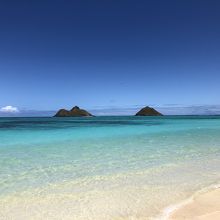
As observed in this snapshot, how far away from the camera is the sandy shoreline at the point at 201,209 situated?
15.5 feet

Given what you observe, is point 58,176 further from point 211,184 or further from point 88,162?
point 211,184

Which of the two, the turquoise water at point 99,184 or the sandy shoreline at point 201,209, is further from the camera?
the turquoise water at point 99,184

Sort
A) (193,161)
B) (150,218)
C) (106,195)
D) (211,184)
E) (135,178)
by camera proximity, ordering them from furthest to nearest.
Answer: (193,161) → (135,178) → (211,184) → (106,195) → (150,218)

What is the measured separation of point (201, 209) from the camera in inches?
204

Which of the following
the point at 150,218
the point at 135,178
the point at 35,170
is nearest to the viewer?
the point at 150,218

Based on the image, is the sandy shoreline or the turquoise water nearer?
the sandy shoreline

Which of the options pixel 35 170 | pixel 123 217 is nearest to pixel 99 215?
pixel 123 217

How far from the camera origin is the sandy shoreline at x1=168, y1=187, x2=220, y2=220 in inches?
186

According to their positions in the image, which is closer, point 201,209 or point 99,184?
point 201,209

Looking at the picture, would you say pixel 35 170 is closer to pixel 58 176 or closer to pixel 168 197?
pixel 58 176

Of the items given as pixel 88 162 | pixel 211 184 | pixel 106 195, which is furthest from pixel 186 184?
pixel 88 162

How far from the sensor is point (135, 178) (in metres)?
8.00

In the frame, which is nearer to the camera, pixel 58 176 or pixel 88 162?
pixel 58 176

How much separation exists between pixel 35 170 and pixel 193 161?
5824 mm
